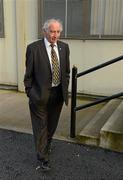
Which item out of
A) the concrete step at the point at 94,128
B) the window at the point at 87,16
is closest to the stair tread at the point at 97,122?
the concrete step at the point at 94,128

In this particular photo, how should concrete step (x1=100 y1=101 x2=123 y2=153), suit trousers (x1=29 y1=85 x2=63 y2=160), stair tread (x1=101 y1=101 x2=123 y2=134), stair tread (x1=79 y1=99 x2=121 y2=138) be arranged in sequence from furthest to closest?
stair tread (x1=79 y1=99 x2=121 y2=138), stair tread (x1=101 y1=101 x2=123 y2=134), concrete step (x1=100 y1=101 x2=123 y2=153), suit trousers (x1=29 y1=85 x2=63 y2=160)

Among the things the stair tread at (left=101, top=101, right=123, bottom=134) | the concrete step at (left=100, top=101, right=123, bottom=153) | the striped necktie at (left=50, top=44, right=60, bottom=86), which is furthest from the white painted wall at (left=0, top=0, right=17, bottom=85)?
the striped necktie at (left=50, top=44, right=60, bottom=86)

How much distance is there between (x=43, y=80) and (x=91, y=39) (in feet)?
9.96

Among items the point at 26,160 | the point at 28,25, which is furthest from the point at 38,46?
the point at 28,25

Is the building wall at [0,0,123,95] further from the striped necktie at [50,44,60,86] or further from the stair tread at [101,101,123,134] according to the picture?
the striped necktie at [50,44,60,86]

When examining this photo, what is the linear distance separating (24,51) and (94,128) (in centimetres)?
293

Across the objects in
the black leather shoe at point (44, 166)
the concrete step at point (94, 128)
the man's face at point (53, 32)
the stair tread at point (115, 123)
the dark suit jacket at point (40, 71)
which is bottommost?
the black leather shoe at point (44, 166)

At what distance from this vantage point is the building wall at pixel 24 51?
232 inches

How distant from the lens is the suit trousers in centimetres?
329

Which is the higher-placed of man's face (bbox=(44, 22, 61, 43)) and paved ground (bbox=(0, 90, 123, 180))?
man's face (bbox=(44, 22, 61, 43))

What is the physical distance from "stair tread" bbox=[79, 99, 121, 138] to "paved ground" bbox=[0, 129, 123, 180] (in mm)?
213

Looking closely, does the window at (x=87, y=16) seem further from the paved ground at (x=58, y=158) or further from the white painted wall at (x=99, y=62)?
the paved ground at (x=58, y=158)

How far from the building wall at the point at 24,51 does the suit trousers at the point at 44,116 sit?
2686 millimetres

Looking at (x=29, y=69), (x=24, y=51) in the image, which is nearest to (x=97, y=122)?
(x=29, y=69)
